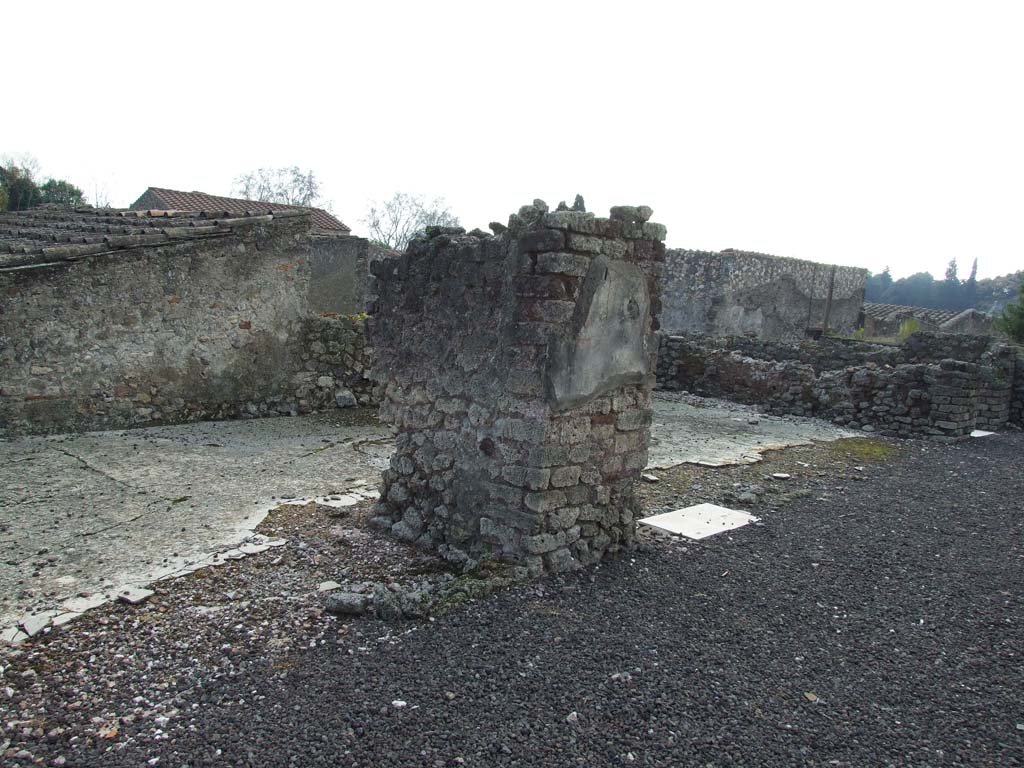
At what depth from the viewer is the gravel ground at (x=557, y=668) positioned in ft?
8.83

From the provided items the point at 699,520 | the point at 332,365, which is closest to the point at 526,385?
the point at 699,520

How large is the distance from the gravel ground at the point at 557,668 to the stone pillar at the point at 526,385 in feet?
1.12

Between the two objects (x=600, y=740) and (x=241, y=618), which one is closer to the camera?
(x=600, y=740)

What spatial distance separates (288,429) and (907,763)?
728cm

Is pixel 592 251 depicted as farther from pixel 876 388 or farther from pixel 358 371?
pixel 876 388

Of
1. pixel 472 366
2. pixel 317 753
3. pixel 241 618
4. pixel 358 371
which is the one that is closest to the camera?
pixel 317 753

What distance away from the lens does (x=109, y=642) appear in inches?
132

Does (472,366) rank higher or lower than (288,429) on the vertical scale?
higher

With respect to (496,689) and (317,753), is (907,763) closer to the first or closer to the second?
(496,689)

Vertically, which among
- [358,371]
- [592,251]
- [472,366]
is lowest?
[358,371]

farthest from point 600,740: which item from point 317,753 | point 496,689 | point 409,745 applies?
point 317,753

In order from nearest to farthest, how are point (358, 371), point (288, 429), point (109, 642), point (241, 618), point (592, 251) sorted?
point (109, 642), point (241, 618), point (592, 251), point (288, 429), point (358, 371)

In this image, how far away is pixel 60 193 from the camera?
27.3 metres

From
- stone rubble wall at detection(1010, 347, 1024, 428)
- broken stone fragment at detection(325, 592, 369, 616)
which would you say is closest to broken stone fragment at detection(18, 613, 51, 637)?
broken stone fragment at detection(325, 592, 369, 616)
